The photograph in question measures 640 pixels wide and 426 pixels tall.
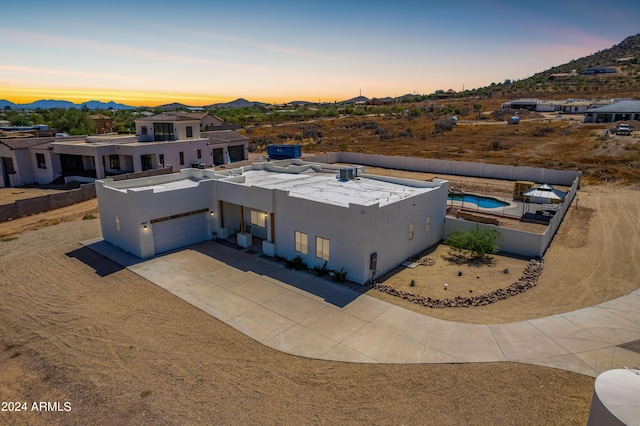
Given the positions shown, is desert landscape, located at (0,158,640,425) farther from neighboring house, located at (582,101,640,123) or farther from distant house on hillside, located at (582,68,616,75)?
distant house on hillside, located at (582,68,616,75)

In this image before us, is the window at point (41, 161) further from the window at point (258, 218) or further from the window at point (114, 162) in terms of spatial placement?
the window at point (258, 218)

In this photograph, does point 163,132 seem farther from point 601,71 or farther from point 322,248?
point 601,71

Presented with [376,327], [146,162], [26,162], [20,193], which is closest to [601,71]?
[146,162]

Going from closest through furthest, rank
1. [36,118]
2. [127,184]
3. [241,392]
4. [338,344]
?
[241,392] < [338,344] < [127,184] < [36,118]

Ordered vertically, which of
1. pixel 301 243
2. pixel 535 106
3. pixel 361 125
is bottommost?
pixel 301 243

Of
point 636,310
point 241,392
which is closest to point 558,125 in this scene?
point 636,310

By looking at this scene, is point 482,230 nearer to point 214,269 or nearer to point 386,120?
point 214,269
